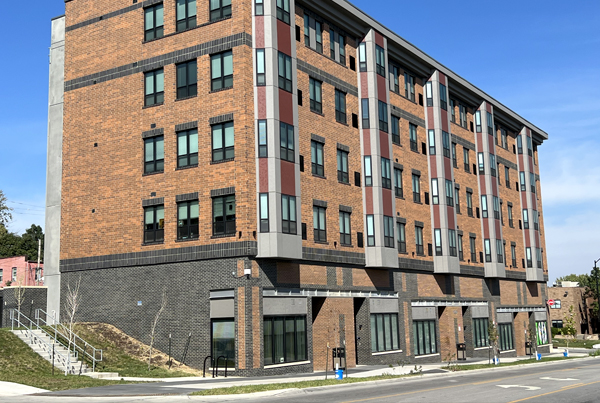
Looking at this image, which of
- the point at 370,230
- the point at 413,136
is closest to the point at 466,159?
the point at 413,136

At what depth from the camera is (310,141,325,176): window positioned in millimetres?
42181

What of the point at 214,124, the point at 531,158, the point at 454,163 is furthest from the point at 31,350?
the point at 531,158

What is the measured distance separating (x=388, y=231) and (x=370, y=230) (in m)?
1.90

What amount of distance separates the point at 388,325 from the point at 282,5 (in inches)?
927

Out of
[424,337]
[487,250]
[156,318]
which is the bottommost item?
[424,337]

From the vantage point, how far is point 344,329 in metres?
43.0

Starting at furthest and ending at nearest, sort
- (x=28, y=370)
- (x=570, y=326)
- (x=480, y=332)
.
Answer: (x=570, y=326), (x=480, y=332), (x=28, y=370)

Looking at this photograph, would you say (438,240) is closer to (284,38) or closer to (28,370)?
(284,38)

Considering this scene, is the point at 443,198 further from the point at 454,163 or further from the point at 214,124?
the point at 214,124

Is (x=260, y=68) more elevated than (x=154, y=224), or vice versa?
(x=260, y=68)

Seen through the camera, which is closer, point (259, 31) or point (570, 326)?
point (259, 31)

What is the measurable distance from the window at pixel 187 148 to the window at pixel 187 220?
2.38m

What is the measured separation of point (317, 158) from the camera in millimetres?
42688

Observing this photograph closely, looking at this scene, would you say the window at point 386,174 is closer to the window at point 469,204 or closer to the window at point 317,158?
the window at point 317,158
